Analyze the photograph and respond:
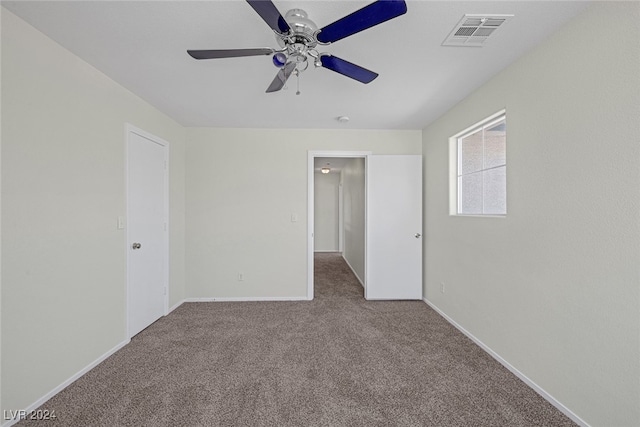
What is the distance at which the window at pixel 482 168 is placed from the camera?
2.38 metres

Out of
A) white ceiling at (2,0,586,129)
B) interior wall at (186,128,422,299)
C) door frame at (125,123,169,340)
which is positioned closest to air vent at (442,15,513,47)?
white ceiling at (2,0,586,129)

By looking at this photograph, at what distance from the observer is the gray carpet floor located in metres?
1.67

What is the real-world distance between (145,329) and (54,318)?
1.14 m

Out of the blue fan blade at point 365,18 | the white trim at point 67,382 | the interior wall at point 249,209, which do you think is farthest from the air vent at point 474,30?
the white trim at point 67,382

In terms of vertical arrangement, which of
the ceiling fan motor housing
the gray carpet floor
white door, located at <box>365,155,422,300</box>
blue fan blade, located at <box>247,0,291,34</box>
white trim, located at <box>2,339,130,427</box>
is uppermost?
the ceiling fan motor housing

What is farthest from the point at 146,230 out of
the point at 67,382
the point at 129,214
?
the point at 67,382

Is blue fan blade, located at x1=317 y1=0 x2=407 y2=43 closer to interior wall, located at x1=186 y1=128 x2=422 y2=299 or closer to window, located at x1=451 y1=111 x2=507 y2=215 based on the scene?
window, located at x1=451 y1=111 x2=507 y2=215

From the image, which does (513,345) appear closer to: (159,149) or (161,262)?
(161,262)

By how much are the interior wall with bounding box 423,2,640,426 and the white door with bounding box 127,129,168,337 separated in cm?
333

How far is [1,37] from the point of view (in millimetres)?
1546

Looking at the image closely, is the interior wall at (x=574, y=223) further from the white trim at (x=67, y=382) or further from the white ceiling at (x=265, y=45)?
the white trim at (x=67, y=382)

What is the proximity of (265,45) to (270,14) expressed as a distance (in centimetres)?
66

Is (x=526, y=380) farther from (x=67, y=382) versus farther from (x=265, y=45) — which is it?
(x=67, y=382)

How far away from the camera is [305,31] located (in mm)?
1447
